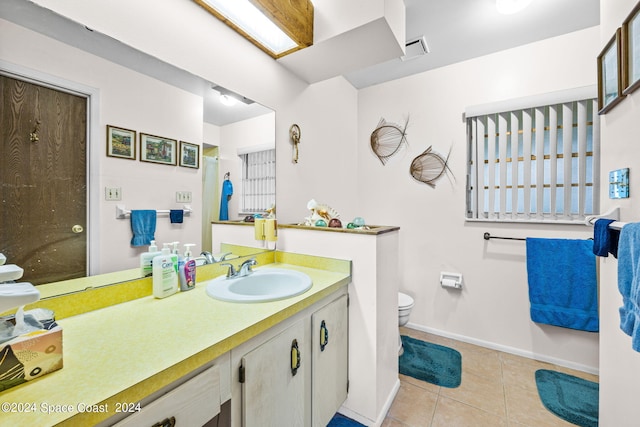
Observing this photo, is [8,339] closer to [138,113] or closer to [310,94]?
[138,113]

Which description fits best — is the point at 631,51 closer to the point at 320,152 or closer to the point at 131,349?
the point at 320,152

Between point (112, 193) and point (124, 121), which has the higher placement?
point (124, 121)

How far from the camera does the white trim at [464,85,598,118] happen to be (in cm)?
182

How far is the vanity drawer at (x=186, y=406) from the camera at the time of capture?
23.5 inches

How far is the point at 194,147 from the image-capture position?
1318 mm

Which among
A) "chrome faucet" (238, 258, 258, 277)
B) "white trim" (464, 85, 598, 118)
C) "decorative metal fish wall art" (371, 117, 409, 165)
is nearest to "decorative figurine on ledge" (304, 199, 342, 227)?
"chrome faucet" (238, 258, 258, 277)

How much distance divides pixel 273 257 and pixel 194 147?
84 cm

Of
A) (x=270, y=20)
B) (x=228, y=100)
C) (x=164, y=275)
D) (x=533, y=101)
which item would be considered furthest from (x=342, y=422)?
(x=533, y=101)

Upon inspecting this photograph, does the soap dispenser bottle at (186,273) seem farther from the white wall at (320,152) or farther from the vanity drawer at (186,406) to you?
the white wall at (320,152)

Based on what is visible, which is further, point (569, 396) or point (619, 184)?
point (569, 396)

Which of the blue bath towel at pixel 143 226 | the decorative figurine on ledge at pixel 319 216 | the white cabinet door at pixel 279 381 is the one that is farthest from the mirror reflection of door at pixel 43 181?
the decorative figurine on ledge at pixel 319 216

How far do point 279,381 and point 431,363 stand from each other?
60.2 inches

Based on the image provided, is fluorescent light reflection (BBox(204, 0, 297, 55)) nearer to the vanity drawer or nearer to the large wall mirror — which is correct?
the large wall mirror

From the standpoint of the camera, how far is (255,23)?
152cm
